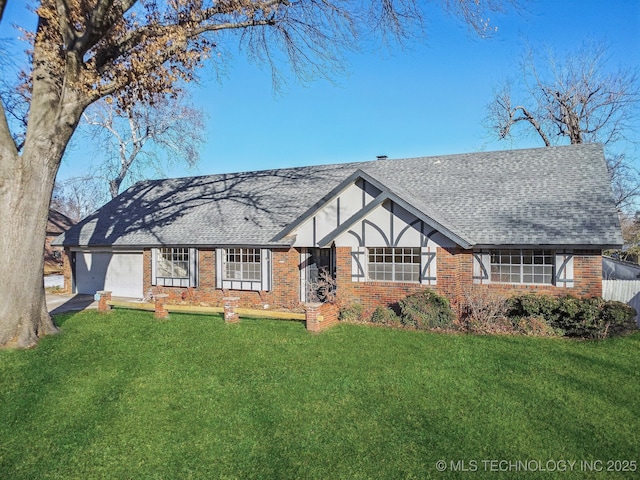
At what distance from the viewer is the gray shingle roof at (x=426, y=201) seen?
1341 centimetres

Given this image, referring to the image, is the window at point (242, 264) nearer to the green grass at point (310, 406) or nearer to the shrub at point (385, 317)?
the shrub at point (385, 317)

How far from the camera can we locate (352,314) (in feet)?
44.0

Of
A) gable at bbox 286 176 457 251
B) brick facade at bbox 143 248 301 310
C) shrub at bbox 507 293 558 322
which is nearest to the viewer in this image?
shrub at bbox 507 293 558 322

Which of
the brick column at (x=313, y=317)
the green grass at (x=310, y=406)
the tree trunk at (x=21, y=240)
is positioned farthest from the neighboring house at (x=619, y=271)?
the tree trunk at (x=21, y=240)

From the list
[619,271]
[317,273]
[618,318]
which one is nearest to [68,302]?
[317,273]

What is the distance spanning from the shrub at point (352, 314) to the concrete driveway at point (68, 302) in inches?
364

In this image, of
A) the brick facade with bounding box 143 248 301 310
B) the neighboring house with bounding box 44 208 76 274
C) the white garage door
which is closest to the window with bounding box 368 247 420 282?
the brick facade with bounding box 143 248 301 310

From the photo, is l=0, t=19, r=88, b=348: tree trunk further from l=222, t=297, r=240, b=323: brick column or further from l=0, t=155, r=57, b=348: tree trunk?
l=222, t=297, r=240, b=323: brick column

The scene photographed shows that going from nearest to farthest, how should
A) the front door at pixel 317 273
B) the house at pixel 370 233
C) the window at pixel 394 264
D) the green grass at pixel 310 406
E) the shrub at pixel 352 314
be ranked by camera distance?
the green grass at pixel 310 406, the house at pixel 370 233, the shrub at pixel 352 314, the window at pixel 394 264, the front door at pixel 317 273

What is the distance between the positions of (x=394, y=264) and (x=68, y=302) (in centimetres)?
1327

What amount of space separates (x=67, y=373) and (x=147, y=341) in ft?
7.94

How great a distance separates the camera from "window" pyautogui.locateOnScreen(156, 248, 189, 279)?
60.3 feet

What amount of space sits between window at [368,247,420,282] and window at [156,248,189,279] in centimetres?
813

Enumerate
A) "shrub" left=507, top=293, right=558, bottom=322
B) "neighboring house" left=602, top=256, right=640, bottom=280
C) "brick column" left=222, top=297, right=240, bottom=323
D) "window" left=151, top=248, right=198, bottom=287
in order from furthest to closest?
"neighboring house" left=602, top=256, right=640, bottom=280, "window" left=151, top=248, right=198, bottom=287, "brick column" left=222, top=297, right=240, bottom=323, "shrub" left=507, top=293, right=558, bottom=322
